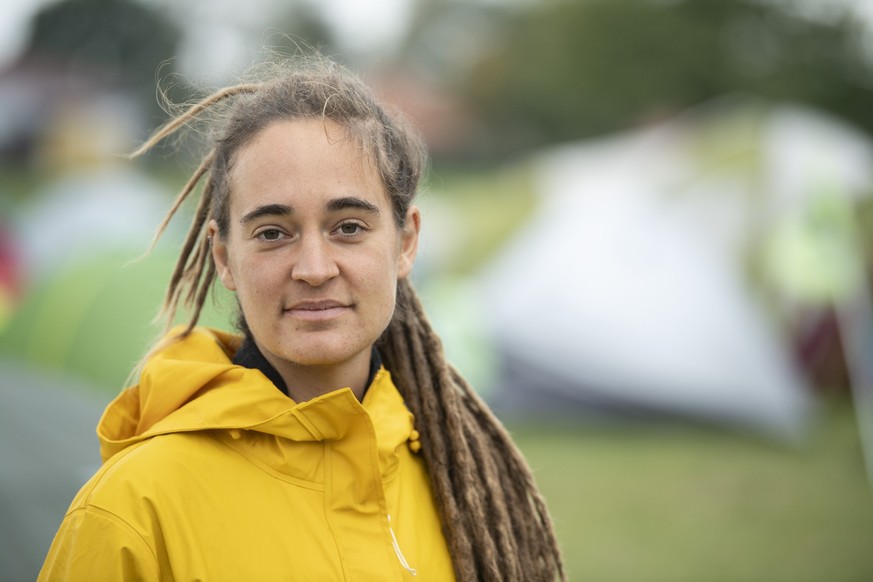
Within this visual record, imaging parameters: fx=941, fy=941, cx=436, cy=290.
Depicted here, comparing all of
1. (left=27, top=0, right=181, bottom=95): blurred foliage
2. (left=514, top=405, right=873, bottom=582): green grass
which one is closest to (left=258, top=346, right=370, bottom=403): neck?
(left=514, top=405, right=873, bottom=582): green grass

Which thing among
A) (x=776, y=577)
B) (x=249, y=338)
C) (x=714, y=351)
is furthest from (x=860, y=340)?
(x=249, y=338)

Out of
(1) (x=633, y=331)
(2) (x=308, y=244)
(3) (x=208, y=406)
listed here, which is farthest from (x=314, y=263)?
(1) (x=633, y=331)

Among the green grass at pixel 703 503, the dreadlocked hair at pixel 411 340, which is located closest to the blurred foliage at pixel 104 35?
the green grass at pixel 703 503

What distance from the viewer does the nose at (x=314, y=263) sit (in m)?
1.53

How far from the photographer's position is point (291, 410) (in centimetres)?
150

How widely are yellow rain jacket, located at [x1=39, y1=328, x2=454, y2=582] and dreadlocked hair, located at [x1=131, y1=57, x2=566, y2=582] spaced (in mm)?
177

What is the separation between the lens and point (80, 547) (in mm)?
1365

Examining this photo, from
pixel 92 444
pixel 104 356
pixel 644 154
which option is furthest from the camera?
pixel 644 154

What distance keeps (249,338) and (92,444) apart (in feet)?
7.45

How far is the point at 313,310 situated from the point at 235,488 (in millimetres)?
312

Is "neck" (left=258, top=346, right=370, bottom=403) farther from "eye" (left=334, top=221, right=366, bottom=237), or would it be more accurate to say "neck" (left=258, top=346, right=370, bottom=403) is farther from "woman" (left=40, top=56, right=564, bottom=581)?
"eye" (left=334, top=221, right=366, bottom=237)

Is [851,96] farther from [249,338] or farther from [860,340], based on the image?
[249,338]

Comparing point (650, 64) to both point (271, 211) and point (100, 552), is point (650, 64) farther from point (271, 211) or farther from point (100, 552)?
point (100, 552)

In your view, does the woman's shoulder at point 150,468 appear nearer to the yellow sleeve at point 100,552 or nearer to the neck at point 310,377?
the yellow sleeve at point 100,552
